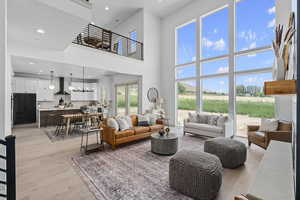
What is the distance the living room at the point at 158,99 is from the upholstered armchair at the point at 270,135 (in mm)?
25

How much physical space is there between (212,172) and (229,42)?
5.26 meters

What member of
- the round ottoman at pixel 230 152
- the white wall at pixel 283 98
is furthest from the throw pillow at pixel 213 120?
the round ottoman at pixel 230 152

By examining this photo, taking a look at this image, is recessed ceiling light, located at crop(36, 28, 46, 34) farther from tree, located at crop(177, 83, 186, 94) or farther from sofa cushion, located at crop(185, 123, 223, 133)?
tree, located at crop(177, 83, 186, 94)

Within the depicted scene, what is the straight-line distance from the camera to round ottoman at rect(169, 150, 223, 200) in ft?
6.37

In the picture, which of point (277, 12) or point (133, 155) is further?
point (277, 12)

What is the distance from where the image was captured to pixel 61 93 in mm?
8594

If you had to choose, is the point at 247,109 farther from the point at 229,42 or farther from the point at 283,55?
the point at 283,55

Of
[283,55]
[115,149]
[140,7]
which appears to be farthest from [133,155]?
[140,7]

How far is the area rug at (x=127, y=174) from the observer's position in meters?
2.06

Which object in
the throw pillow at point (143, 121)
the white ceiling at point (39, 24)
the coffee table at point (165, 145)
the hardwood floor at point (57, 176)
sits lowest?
the hardwood floor at point (57, 176)

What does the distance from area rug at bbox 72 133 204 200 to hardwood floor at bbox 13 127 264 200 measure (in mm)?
196

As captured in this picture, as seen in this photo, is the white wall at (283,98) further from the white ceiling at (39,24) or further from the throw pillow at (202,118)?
the white ceiling at (39,24)

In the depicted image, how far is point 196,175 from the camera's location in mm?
1998

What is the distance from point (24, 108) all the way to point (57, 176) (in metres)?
6.77
